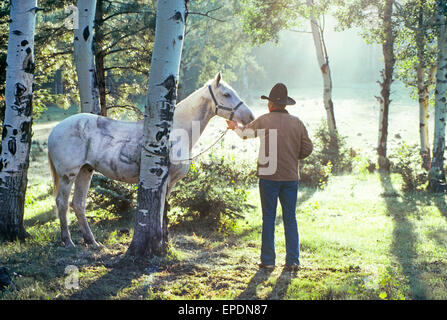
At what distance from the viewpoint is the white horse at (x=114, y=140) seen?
5.98 meters

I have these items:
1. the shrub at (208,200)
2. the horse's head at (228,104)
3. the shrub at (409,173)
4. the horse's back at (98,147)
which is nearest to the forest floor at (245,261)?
the shrub at (208,200)

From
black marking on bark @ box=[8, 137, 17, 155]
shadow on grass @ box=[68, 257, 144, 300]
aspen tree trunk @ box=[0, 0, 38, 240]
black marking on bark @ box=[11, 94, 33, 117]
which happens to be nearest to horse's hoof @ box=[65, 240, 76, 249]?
aspen tree trunk @ box=[0, 0, 38, 240]

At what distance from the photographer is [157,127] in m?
5.42

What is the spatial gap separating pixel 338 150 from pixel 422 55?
17.9ft

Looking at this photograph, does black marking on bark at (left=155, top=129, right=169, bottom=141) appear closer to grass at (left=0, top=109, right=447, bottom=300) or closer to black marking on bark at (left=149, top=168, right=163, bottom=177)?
black marking on bark at (left=149, top=168, right=163, bottom=177)

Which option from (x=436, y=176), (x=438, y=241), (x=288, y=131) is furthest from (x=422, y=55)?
(x=288, y=131)

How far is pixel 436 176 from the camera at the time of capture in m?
12.7

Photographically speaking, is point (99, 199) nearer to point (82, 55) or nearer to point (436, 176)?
point (82, 55)

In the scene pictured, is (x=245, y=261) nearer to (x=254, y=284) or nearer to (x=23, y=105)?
(x=254, y=284)

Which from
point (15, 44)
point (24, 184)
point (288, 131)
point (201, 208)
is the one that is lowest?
point (201, 208)

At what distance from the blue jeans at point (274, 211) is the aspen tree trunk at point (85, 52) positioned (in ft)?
16.1

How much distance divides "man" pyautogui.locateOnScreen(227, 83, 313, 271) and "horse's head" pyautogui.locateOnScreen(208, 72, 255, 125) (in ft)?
2.06

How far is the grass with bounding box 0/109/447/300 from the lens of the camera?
4.55 metres

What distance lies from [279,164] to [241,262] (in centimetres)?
172
